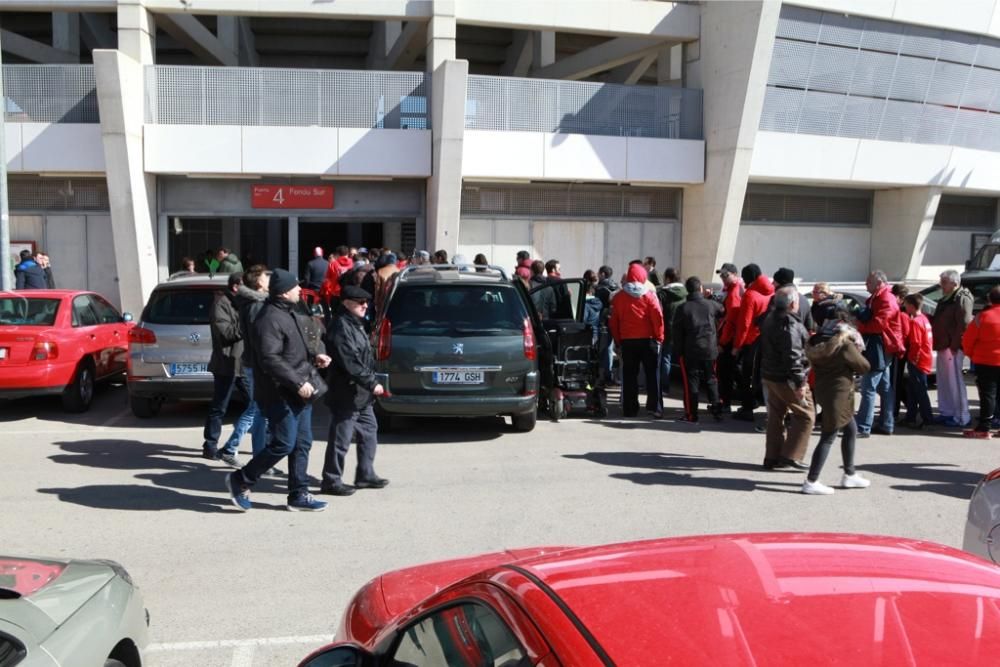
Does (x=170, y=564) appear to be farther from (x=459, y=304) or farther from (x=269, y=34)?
(x=269, y=34)

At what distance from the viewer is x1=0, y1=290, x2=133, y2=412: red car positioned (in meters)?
10.8

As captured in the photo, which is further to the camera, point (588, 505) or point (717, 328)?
point (717, 328)

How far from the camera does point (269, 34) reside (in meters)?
28.8

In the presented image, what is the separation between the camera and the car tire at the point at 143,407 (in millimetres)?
11109

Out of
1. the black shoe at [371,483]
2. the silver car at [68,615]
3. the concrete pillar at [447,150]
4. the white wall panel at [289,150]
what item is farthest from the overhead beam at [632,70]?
the silver car at [68,615]

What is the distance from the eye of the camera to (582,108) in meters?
21.5

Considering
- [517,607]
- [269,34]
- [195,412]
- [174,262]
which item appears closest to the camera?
[517,607]

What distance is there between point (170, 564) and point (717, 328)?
25.7 ft

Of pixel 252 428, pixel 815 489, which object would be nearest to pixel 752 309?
pixel 815 489

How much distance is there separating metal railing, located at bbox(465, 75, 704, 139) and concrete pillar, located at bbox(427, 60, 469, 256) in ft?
2.78

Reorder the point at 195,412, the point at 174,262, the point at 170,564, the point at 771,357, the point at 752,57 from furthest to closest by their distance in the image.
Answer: the point at 174,262 < the point at 752,57 < the point at 195,412 < the point at 771,357 < the point at 170,564

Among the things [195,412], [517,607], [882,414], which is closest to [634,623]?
[517,607]

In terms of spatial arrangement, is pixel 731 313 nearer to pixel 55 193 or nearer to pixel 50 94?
pixel 50 94

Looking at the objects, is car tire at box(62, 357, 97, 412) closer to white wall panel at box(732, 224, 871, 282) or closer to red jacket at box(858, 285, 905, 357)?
red jacket at box(858, 285, 905, 357)
